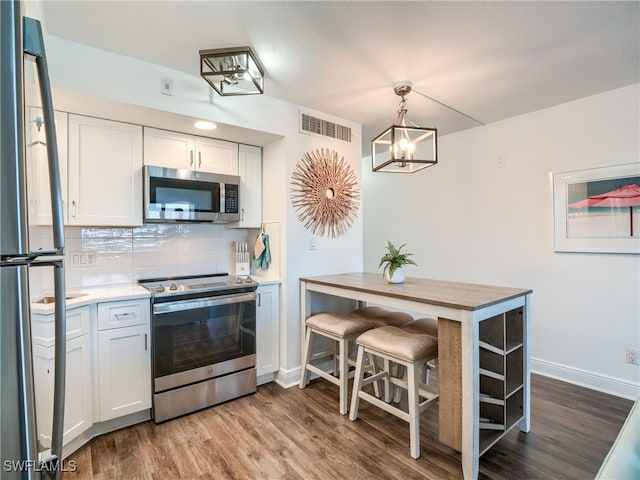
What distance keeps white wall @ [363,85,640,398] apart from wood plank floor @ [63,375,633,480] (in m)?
0.48

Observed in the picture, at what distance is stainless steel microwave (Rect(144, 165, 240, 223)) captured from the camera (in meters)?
2.39

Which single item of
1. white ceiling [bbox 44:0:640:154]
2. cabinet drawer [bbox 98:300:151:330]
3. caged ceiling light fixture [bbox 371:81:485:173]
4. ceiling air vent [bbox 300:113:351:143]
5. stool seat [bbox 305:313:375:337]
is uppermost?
white ceiling [bbox 44:0:640:154]

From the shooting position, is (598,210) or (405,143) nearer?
(405,143)

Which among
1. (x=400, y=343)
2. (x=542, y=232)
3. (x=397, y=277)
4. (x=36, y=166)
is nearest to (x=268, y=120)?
(x=397, y=277)

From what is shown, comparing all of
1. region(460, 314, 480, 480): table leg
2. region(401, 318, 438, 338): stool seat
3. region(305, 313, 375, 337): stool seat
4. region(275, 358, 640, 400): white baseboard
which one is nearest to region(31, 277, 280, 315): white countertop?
region(305, 313, 375, 337): stool seat

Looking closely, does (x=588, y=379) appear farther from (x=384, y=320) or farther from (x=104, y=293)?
(x=104, y=293)

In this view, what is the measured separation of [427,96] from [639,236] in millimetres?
1958

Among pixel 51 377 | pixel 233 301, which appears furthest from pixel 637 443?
pixel 233 301

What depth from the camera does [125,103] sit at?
6.74 ft

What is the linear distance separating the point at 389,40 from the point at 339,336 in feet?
6.44

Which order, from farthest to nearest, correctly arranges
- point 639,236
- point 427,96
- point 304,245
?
point 304,245 → point 427,96 → point 639,236

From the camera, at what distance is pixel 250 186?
9.84 ft

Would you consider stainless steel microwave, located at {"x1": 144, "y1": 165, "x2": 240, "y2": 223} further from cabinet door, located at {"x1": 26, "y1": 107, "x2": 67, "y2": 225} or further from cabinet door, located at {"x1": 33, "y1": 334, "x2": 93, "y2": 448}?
cabinet door, located at {"x1": 26, "y1": 107, "x2": 67, "y2": 225}

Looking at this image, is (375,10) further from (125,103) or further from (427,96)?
(125,103)
